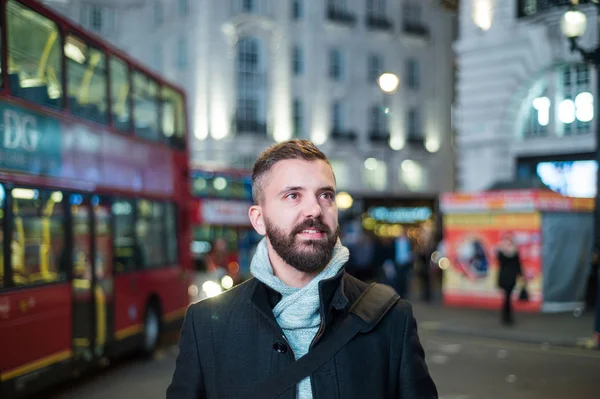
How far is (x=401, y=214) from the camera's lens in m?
48.7

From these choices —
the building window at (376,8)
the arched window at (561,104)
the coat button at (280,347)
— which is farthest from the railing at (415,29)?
the coat button at (280,347)

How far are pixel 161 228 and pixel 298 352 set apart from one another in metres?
11.1

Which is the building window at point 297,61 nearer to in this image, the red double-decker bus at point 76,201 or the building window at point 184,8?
the building window at point 184,8

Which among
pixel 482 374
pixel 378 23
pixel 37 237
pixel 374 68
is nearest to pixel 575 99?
pixel 482 374

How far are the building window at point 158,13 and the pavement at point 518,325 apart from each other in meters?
29.5

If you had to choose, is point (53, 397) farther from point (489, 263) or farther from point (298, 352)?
point (489, 263)

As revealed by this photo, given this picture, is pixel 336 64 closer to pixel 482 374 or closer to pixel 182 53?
pixel 182 53

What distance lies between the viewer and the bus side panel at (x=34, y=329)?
788 centimetres

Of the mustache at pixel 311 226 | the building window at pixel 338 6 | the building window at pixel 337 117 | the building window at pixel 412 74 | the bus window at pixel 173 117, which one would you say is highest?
the building window at pixel 338 6

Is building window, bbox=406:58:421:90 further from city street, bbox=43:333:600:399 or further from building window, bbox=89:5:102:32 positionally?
city street, bbox=43:333:600:399

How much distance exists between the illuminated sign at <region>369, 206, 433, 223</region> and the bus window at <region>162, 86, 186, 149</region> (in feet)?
110

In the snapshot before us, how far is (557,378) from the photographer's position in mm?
10406

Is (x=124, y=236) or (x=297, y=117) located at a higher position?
(x=297, y=117)

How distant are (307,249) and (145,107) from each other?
1052 cm
